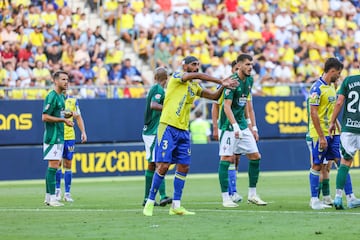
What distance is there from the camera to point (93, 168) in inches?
1125

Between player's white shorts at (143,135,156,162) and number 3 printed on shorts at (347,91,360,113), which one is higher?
number 3 printed on shorts at (347,91,360,113)

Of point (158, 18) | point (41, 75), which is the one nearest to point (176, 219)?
point (41, 75)

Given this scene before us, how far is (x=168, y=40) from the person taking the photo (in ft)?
104

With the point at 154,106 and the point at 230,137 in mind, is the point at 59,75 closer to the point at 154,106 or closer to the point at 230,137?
the point at 154,106

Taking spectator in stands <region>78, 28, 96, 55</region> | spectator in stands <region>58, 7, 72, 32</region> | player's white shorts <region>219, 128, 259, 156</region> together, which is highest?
spectator in stands <region>58, 7, 72, 32</region>

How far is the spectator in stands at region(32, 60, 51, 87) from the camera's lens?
1096 inches

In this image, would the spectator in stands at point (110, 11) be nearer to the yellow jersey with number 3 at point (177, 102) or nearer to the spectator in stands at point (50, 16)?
the spectator in stands at point (50, 16)

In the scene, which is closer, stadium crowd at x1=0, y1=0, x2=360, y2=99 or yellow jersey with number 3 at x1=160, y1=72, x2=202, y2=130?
yellow jersey with number 3 at x1=160, y1=72, x2=202, y2=130

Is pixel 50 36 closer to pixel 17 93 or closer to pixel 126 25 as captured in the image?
pixel 17 93

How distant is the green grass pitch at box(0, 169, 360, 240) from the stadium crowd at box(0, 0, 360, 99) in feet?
25.1

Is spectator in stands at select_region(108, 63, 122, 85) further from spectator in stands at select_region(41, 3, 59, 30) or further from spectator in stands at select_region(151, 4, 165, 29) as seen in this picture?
spectator in stands at select_region(151, 4, 165, 29)

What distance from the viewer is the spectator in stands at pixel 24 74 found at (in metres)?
27.7

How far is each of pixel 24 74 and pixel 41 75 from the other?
502mm

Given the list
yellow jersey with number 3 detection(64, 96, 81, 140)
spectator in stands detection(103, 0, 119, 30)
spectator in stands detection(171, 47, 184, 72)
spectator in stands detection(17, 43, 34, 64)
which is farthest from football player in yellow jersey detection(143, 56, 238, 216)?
spectator in stands detection(103, 0, 119, 30)
